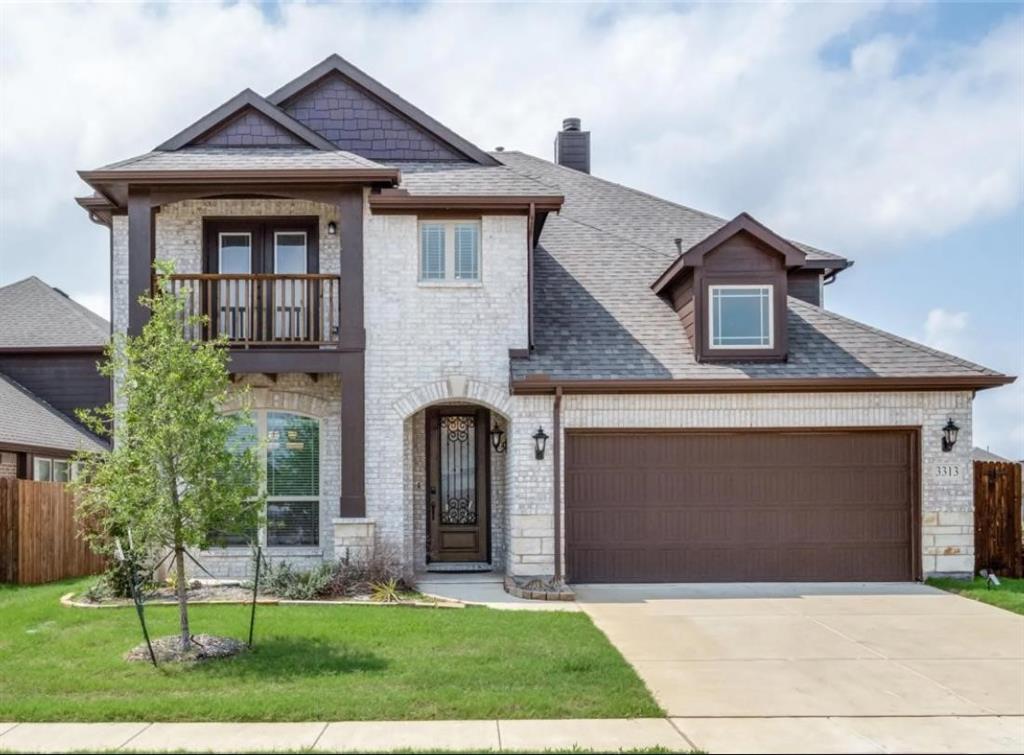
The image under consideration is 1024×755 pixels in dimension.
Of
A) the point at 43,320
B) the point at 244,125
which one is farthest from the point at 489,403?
the point at 43,320

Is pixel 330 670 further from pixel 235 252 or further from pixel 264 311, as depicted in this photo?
pixel 235 252

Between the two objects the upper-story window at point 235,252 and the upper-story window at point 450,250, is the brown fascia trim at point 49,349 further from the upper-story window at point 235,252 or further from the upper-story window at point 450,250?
the upper-story window at point 450,250

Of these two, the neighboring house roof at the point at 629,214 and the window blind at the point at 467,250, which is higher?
the neighboring house roof at the point at 629,214

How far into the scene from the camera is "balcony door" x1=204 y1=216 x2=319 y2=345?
1240cm

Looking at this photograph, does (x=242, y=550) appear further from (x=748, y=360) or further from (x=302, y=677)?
(x=748, y=360)

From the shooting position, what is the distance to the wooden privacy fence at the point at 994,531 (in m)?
12.8

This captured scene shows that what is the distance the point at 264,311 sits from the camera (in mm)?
12477

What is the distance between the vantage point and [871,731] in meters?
6.03

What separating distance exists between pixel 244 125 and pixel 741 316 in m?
7.98

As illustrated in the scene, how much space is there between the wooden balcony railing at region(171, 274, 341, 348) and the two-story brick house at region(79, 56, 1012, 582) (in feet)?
0.14

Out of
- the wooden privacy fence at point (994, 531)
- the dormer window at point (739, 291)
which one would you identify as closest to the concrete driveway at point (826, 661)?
the wooden privacy fence at point (994, 531)

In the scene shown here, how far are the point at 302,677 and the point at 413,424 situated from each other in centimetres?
636

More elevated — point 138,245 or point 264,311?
point 138,245

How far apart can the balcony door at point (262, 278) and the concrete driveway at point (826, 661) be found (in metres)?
5.66
